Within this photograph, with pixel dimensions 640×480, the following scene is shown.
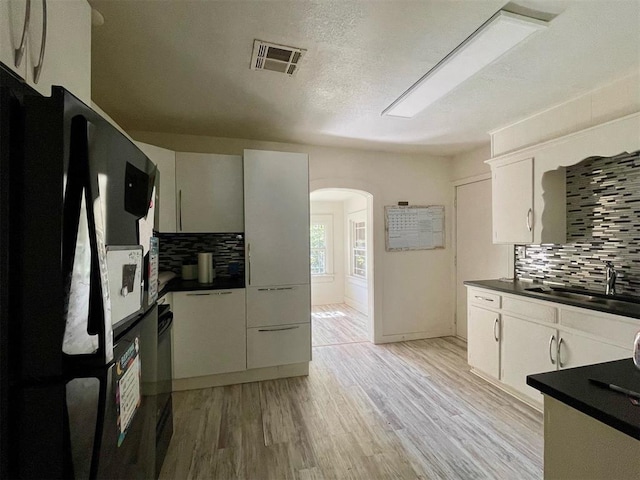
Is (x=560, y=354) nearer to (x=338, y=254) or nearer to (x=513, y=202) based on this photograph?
(x=513, y=202)

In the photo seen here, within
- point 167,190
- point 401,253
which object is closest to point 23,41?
point 167,190

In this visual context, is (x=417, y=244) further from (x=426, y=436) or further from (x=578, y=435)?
(x=578, y=435)

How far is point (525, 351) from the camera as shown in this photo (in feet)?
8.05

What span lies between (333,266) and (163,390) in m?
5.13

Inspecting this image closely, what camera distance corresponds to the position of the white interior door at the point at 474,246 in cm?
356

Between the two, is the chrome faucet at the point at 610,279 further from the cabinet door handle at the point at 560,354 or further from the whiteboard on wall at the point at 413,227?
the whiteboard on wall at the point at 413,227

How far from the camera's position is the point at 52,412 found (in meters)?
0.60

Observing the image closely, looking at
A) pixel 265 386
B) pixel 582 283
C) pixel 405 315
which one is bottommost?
pixel 265 386

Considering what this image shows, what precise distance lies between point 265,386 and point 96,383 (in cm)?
244

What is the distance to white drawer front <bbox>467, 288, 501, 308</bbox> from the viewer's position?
2730 millimetres

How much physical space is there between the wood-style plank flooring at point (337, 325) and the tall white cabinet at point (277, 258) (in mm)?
1067

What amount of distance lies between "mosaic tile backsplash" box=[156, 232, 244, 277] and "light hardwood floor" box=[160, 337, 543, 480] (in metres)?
1.19

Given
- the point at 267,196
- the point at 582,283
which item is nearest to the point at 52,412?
the point at 267,196

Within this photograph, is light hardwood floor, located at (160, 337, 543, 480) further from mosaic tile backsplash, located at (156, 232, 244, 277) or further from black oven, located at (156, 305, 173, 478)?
mosaic tile backsplash, located at (156, 232, 244, 277)
